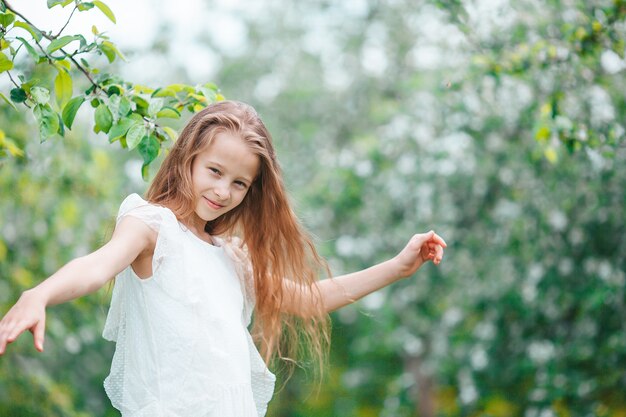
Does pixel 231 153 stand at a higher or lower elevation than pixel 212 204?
higher

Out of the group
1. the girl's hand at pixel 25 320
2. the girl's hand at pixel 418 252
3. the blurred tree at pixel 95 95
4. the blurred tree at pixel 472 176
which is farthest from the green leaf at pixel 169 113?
the blurred tree at pixel 472 176

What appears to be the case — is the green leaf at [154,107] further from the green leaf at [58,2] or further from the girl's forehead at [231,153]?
the green leaf at [58,2]

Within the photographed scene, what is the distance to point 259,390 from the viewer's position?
2.32 meters

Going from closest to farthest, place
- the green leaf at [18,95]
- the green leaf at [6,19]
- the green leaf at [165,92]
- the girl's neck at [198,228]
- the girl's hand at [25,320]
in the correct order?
the girl's hand at [25,320], the green leaf at [6,19], the green leaf at [18,95], the girl's neck at [198,228], the green leaf at [165,92]

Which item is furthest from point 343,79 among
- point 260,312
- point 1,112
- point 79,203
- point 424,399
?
point 260,312

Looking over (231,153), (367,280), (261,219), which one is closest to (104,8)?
(231,153)

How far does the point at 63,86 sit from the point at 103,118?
0.12 m

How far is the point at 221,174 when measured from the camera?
6.95ft

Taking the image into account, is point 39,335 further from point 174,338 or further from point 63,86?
point 63,86

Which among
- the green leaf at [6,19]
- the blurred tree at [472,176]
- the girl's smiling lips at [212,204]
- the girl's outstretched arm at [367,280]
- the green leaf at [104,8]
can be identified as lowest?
the blurred tree at [472,176]

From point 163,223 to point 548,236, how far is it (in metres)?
5.21

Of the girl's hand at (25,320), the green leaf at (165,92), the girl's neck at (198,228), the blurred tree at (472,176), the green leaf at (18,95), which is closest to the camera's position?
the girl's hand at (25,320)

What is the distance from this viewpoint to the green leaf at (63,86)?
2.09m

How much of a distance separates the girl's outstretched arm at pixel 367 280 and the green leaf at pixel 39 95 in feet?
2.66
